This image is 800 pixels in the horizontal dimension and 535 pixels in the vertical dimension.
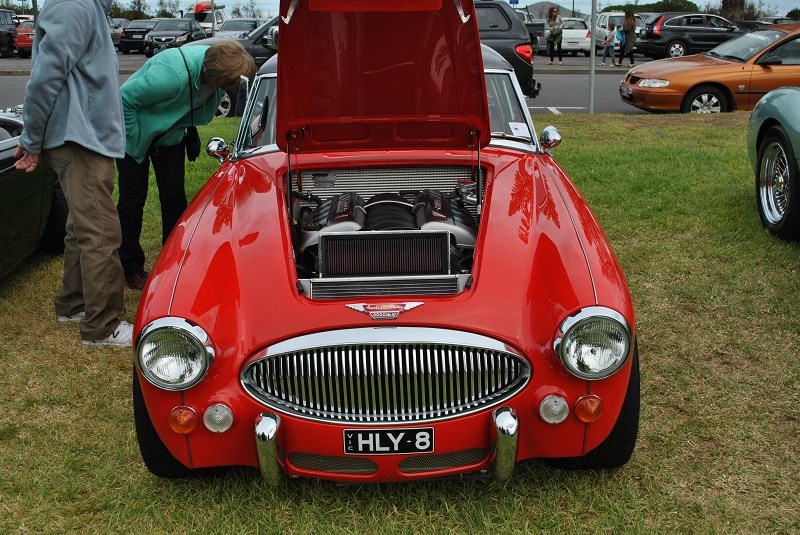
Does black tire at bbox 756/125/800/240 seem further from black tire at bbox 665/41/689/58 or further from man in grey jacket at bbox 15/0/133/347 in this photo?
black tire at bbox 665/41/689/58

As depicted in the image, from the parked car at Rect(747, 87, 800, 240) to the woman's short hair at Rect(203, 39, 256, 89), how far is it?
3.43 metres

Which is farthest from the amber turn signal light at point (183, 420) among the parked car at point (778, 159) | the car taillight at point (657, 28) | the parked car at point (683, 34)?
the car taillight at point (657, 28)

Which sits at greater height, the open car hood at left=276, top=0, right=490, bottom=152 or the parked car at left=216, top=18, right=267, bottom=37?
the open car hood at left=276, top=0, right=490, bottom=152

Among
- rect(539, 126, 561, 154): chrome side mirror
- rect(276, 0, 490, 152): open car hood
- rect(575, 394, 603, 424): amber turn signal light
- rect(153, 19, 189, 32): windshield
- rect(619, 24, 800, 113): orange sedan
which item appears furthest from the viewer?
rect(153, 19, 189, 32): windshield

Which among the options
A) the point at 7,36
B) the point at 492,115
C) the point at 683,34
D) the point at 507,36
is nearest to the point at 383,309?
the point at 492,115

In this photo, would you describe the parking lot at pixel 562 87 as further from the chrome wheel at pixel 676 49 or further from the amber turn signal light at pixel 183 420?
the amber turn signal light at pixel 183 420

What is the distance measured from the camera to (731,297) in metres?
4.75

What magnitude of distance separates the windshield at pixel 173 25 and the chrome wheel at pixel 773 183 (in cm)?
2421

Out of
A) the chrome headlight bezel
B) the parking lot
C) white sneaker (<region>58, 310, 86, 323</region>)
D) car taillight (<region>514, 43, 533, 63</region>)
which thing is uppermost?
car taillight (<region>514, 43, 533, 63</region>)

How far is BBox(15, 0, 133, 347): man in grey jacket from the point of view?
A: 3.75 metres

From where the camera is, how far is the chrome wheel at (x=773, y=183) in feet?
18.5

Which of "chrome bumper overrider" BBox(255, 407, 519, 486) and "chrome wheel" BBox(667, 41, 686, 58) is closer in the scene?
"chrome bumper overrider" BBox(255, 407, 519, 486)

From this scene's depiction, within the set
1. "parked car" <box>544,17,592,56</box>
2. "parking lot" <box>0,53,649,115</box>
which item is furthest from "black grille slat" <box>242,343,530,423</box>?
"parked car" <box>544,17,592,56</box>

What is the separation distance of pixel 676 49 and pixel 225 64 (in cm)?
1999
